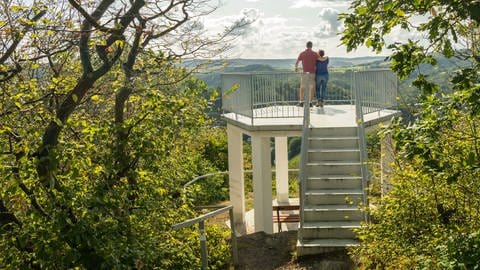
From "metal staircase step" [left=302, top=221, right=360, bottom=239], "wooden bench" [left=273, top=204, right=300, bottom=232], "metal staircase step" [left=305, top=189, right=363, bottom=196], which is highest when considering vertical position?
"metal staircase step" [left=305, top=189, right=363, bottom=196]

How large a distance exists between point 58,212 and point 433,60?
3.36 metres

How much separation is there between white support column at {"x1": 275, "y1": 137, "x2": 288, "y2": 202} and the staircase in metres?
5.02

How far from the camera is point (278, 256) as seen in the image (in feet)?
32.1

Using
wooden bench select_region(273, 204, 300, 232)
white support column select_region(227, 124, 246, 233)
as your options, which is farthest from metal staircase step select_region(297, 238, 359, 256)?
white support column select_region(227, 124, 246, 233)

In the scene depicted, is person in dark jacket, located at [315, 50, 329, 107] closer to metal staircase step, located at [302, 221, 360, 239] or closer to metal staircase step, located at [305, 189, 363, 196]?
metal staircase step, located at [305, 189, 363, 196]

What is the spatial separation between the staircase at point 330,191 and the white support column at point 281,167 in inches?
198

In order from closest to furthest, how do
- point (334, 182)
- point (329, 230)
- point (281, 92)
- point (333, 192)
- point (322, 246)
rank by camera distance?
1. point (322, 246)
2. point (329, 230)
3. point (333, 192)
4. point (334, 182)
5. point (281, 92)

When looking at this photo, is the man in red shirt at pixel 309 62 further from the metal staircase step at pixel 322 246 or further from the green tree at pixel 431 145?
the green tree at pixel 431 145

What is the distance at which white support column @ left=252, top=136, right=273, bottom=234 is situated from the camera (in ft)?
38.8

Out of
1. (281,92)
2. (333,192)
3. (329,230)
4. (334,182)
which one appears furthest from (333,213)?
(281,92)

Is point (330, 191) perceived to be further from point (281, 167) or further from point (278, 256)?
point (281, 167)

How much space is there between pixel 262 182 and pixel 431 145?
783 cm

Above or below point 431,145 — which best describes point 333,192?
below

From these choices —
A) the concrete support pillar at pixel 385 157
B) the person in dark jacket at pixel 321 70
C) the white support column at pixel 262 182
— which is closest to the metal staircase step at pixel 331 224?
the concrete support pillar at pixel 385 157
